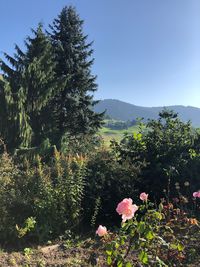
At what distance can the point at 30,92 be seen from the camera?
21.6 meters

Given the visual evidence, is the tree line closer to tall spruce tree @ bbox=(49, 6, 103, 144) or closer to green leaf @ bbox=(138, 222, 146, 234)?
tall spruce tree @ bbox=(49, 6, 103, 144)

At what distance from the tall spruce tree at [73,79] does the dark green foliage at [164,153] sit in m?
15.4

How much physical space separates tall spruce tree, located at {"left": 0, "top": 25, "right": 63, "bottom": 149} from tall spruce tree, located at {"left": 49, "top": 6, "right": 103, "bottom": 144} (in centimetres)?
91

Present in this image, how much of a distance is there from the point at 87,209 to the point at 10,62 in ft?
59.0

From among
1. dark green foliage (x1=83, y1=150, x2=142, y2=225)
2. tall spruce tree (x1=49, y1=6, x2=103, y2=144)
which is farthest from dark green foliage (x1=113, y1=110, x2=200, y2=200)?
A: tall spruce tree (x1=49, y1=6, x2=103, y2=144)

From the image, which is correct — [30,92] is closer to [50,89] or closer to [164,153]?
[50,89]

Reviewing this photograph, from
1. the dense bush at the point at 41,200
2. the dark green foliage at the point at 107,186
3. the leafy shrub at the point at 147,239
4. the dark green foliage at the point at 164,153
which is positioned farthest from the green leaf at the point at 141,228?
the dark green foliage at the point at 164,153

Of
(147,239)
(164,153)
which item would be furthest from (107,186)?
(147,239)

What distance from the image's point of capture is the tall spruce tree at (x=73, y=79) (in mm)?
23922

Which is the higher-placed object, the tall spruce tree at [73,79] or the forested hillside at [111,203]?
the tall spruce tree at [73,79]

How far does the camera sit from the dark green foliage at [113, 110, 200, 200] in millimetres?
6957

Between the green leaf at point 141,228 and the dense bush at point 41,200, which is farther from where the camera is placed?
the dense bush at point 41,200

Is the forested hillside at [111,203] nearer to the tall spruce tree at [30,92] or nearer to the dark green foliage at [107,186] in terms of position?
the dark green foliage at [107,186]

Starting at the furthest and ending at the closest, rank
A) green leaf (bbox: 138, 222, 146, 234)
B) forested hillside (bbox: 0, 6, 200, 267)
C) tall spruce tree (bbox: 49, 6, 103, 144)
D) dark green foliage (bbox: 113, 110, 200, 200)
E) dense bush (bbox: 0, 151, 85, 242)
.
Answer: tall spruce tree (bbox: 49, 6, 103, 144) < dark green foliage (bbox: 113, 110, 200, 200) < dense bush (bbox: 0, 151, 85, 242) < forested hillside (bbox: 0, 6, 200, 267) < green leaf (bbox: 138, 222, 146, 234)
